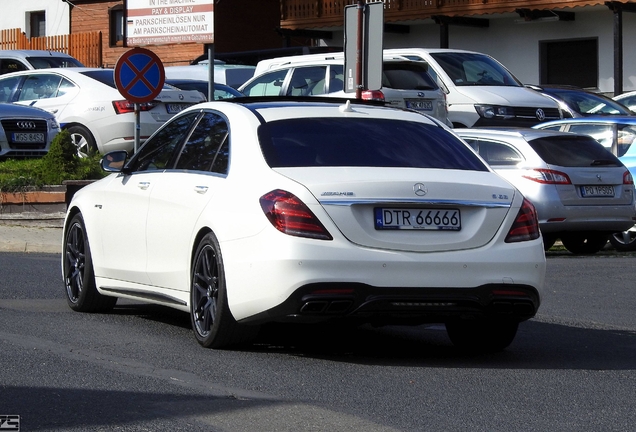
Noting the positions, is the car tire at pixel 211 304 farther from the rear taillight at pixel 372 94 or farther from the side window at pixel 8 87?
the side window at pixel 8 87

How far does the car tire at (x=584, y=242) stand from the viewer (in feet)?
52.7

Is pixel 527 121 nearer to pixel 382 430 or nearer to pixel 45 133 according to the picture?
pixel 45 133

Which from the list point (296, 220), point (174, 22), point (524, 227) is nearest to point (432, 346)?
point (524, 227)

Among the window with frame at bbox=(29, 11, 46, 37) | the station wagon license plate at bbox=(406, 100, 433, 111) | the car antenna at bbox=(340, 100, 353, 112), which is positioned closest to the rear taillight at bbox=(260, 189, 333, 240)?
the car antenna at bbox=(340, 100, 353, 112)

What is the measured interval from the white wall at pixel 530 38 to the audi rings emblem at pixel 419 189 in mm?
30136

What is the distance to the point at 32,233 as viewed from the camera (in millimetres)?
16562

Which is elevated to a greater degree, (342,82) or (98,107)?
(342,82)

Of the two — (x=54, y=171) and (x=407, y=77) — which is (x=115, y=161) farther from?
(x=407, y=77)

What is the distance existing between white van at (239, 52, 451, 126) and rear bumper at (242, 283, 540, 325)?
36.8 feet

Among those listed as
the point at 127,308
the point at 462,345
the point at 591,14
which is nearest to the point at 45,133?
the point at 127,308

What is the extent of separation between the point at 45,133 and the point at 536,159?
828cm

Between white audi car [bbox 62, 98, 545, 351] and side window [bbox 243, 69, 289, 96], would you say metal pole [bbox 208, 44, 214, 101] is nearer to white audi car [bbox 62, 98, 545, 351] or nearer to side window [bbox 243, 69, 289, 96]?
side window [bbox 243, 69, 289, 96]

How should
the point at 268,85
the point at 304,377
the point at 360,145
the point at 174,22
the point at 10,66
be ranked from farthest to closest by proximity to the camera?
the point at 10,66 < the point at 268,85 < the point at 174,22 < the point at 360,145 < the point at 304,377

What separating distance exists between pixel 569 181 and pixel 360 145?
8.24 m
